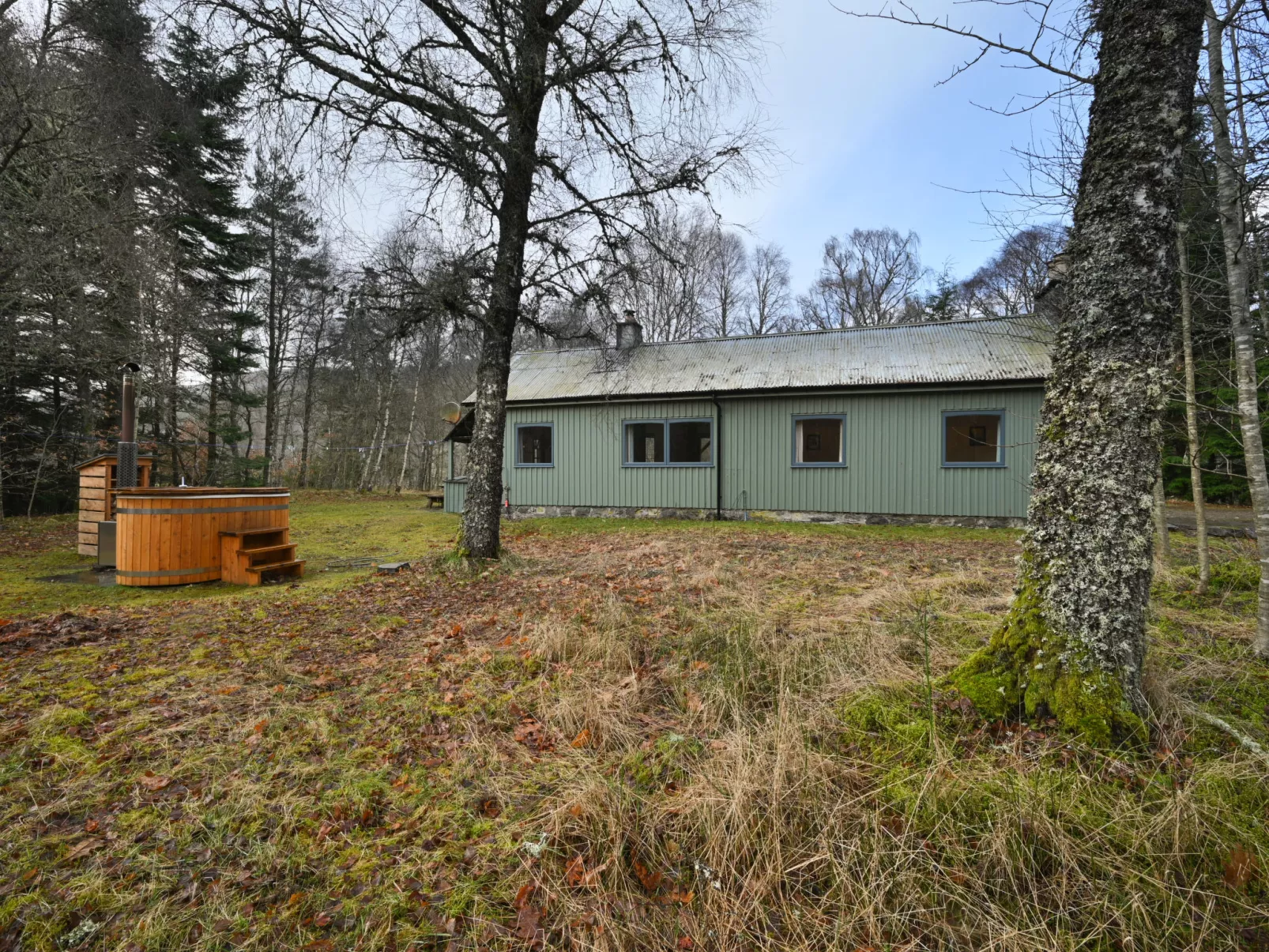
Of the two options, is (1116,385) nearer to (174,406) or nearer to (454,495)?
(454,495)

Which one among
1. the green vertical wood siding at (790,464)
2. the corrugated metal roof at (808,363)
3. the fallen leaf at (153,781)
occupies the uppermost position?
the corrugated metal roof at (808,363)

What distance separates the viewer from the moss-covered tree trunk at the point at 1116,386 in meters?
2.09

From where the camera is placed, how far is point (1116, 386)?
2111 mm

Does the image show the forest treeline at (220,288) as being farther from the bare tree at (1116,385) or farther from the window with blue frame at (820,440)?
the window with blue frame at (820,440)

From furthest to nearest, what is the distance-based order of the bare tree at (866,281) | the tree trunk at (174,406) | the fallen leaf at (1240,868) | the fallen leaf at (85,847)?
1. the bare tree at (866,281)
2. the tree trunk at (174,406)
3. the fallen leaf at (85,847)
4. the fallen leaf at (1240,868)

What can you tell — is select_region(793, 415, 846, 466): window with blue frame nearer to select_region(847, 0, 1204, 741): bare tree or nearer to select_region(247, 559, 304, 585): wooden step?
select_region(247, 559, 304, 585): wooden step

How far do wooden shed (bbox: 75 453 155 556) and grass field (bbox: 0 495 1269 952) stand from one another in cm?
466

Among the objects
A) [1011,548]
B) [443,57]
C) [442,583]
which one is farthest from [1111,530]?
[443,57]

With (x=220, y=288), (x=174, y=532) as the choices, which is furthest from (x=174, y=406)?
(x=174, y=532)

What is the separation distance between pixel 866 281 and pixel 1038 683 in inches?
1183

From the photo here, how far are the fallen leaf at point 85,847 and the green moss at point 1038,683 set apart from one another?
3383mm

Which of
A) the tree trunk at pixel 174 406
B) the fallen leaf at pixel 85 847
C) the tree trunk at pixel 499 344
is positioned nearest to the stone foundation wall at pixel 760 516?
the tree trunk at pixel 499 344

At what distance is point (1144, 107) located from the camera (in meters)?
2.14

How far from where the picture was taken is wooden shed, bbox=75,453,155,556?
7496mm
